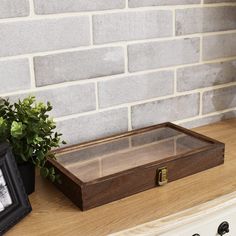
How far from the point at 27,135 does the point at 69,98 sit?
30cm

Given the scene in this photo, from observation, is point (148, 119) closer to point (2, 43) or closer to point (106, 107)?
point (106, 107)

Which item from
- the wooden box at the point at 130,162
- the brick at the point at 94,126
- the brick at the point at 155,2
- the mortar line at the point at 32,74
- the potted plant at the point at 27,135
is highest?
the brick at the point at 155,2

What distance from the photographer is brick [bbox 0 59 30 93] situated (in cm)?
109

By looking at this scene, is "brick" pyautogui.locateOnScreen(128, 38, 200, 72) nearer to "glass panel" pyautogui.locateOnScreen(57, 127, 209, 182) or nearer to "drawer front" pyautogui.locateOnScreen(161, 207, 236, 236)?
"glass panel" pyautogui.locateOnScreen(57, 127, 209, 182)

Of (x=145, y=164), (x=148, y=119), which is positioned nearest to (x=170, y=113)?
(x=148, y=119)

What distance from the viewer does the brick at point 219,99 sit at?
1500 mm

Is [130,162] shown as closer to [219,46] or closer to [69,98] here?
[69,98]

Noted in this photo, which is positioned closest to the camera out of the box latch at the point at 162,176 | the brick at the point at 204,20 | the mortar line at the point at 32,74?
the box latch at the point at 162,176

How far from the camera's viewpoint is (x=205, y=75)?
1467 millimetres

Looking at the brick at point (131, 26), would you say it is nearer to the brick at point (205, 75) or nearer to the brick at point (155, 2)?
the brick at point (155, 2)

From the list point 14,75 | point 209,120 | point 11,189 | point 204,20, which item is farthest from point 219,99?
point 11,189

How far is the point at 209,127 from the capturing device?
1488 mm

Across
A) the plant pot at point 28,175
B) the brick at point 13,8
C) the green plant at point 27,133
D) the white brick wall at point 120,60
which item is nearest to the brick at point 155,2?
the white brick wall at point 120,60

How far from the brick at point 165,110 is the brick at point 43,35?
0.31m
